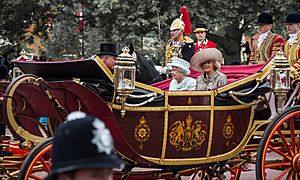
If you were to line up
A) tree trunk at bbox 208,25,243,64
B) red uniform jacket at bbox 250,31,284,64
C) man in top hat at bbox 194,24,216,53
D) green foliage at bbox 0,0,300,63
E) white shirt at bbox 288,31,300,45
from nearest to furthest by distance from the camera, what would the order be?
white shirt at bbox 288,31,300,45 < red uniform jacket at bbox 250,31,284,64 < man in top hat at bbox 194,24,216,53 < green foliage at bbox 0,0,300,63 < tree trunk at bbox 208,25,243,64

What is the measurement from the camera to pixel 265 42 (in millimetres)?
7883

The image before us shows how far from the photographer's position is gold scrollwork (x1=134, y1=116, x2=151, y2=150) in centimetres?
545

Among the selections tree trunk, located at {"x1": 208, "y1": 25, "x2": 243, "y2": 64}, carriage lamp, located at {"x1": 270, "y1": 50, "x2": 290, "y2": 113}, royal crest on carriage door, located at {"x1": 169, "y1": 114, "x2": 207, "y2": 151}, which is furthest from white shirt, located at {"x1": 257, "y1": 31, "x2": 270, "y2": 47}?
tree trunk, located at {"x1": 208, "y1": 25, "x2": 243, "y2": 64}

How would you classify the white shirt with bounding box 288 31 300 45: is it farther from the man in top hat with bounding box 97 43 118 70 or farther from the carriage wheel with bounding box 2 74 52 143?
the carriage wheel with bounding box 2 74 52 143

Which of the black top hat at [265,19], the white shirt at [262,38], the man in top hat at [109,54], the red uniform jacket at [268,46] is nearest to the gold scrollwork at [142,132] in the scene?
the man in top hat at [109,54]

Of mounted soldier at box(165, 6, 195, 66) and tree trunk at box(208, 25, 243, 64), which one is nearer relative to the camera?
mounted soldier at box(165, 6, 195, 66)

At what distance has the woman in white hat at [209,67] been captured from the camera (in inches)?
246

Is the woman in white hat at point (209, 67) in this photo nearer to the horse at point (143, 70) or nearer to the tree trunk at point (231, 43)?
Answer: the horse at point (143, 70)

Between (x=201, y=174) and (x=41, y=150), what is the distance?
2.14 metres

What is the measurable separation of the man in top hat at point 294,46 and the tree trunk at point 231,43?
45.7ft

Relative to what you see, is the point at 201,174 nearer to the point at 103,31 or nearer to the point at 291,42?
the point at 291,42

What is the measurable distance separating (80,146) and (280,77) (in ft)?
13.8

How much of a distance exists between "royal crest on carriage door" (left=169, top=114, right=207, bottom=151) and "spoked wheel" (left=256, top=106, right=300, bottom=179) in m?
0.53

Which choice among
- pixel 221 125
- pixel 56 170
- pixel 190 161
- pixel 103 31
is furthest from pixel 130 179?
pixel 103 31
